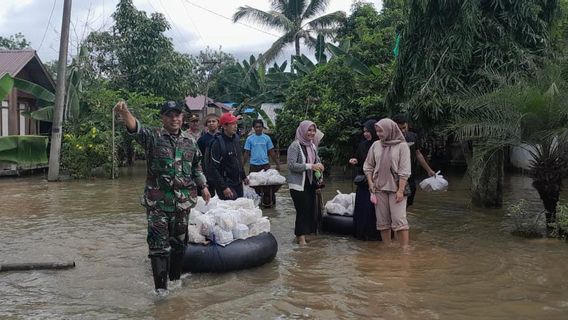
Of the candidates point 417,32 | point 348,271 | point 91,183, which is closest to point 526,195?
point 417,32

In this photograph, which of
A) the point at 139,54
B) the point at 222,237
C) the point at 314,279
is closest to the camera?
the point at 314,279

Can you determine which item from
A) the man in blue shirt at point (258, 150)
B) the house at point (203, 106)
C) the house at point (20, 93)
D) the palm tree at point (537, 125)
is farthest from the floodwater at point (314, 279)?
the house at point (203, 106)

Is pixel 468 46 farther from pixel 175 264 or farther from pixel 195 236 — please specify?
pixel 175 264

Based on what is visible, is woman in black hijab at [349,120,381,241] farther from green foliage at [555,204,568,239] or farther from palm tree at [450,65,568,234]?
green foliage at [555,204,568,239]

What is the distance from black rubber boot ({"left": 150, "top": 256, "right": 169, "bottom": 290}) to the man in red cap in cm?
238

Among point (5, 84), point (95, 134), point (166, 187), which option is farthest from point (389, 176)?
point (95, 134)

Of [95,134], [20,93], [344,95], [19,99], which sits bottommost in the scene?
[95,134]

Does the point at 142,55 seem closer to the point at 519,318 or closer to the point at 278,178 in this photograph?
the point at 278,178

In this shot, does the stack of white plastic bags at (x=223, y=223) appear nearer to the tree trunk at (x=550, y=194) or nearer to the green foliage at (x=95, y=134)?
the tree trunk at (x=550, y=194)

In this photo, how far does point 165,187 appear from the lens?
491 centimetres

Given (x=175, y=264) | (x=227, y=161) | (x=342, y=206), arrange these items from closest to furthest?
(x=175, y=264) → (x=227, y=161) → (x=342, y=206)

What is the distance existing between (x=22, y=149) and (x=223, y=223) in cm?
1287

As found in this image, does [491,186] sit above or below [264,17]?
below

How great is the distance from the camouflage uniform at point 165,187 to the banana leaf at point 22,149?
13249 mm
